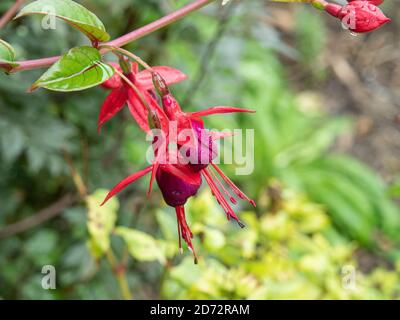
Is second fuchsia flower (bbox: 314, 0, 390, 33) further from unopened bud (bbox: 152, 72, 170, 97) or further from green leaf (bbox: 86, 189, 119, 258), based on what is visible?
green leaf (bbox: 86, 189, 119, 258)

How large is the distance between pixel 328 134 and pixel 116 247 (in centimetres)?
156

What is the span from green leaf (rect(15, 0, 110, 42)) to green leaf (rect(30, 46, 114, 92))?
17 millimetres

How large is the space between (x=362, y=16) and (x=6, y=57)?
1.08 feet

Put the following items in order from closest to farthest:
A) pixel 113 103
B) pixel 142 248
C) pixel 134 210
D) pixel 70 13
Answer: pixel 70 13
pixel 113 103
pixel 142 248
pixel 134 210

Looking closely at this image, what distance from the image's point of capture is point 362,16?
58cm

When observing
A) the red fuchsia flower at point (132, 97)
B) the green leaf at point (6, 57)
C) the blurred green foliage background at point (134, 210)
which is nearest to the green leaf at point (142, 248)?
the blurred green foliage background at point (134, 210)

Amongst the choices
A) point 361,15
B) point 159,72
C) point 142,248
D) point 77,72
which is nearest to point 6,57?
point 77,72

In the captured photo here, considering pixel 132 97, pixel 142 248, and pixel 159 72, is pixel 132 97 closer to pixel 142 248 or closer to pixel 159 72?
pixel 159 72

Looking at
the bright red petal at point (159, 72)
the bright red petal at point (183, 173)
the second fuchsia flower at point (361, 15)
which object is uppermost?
the second fuchsia flower at point (361, 15)

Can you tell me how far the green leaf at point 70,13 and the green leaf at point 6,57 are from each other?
0.12 ft

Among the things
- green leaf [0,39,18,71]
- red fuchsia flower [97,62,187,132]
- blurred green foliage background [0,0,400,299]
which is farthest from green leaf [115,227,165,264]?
green leaf [0,39,18,71]

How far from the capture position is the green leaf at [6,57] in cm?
55

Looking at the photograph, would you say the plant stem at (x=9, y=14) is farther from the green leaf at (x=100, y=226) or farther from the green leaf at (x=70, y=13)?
the green leaf at (x=100, y=226)

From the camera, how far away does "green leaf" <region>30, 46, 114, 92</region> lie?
21.1 inches
